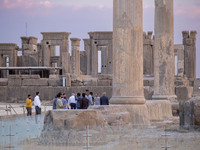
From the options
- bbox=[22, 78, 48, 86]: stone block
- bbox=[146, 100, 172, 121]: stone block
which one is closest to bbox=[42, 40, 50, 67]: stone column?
bbox=[22, 78, 48, 86]: stone block

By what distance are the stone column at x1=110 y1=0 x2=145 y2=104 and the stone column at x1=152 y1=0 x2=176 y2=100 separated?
5.44 meters

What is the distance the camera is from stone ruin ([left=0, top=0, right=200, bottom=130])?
39.3 feet

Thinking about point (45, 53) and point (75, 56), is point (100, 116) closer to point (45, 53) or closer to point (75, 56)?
point (75, 56)

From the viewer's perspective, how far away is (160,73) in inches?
693

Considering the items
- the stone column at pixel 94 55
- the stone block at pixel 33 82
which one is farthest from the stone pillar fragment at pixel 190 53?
the stone block at pixel 33 82

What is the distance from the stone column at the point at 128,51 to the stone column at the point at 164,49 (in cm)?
544

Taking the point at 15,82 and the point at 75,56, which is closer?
the point at 15,82

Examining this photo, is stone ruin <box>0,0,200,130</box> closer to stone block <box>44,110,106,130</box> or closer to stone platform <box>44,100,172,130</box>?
stone platform <box>44,100,172,130</box>

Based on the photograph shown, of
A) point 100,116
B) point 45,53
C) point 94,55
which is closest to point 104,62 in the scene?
point 94,55

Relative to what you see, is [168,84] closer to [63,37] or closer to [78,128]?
[78,128]

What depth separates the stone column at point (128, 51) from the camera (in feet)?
39.1

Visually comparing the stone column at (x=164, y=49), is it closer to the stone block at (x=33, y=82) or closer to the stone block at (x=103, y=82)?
the stone block at (x=103, y=82)

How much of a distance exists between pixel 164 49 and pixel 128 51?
5.89 m

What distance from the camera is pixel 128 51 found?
469 inches
